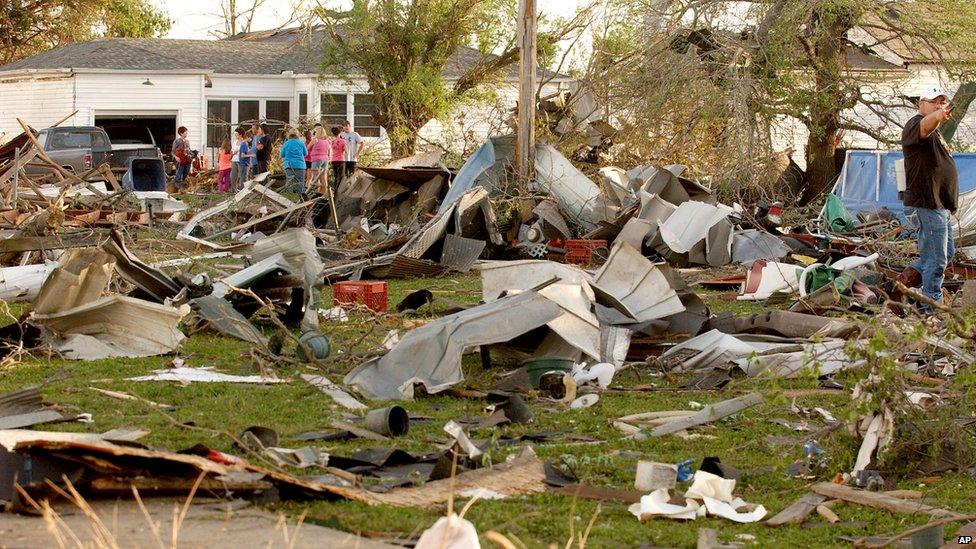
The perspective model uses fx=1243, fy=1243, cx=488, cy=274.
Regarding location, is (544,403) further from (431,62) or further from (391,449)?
(431,62)

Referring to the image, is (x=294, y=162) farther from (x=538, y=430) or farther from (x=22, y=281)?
(x=538, y=430)

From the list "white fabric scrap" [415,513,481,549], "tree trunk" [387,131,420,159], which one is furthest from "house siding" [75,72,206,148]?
"white fabric scrap" [415,513,481,549]

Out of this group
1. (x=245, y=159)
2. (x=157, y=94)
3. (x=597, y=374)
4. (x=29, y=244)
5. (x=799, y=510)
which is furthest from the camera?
(x=157, y=94)

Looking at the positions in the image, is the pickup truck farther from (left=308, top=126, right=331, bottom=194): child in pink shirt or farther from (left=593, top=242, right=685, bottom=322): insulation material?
(left=593, top=242, right=685, bottom=322): insulation material

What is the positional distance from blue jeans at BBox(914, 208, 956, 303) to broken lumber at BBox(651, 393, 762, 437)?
14.2 feet

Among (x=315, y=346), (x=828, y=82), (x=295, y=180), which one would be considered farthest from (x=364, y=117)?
(x=315, y=346)

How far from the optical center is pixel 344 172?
24531 millimetres

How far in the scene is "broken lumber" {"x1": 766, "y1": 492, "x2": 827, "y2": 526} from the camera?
198 inches

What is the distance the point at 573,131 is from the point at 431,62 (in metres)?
11.5

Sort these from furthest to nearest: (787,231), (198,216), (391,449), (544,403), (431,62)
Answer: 1. (431,62)
2. (198,216)
3. (787,231)
4. (544,403)
5. (391,449)

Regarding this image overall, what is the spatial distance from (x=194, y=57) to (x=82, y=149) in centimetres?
1036

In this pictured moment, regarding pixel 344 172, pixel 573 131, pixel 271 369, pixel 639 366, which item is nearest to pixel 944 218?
pixel 639 366

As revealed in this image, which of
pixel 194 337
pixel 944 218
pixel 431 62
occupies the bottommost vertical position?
pixel 194 337

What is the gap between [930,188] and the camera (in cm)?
1052
